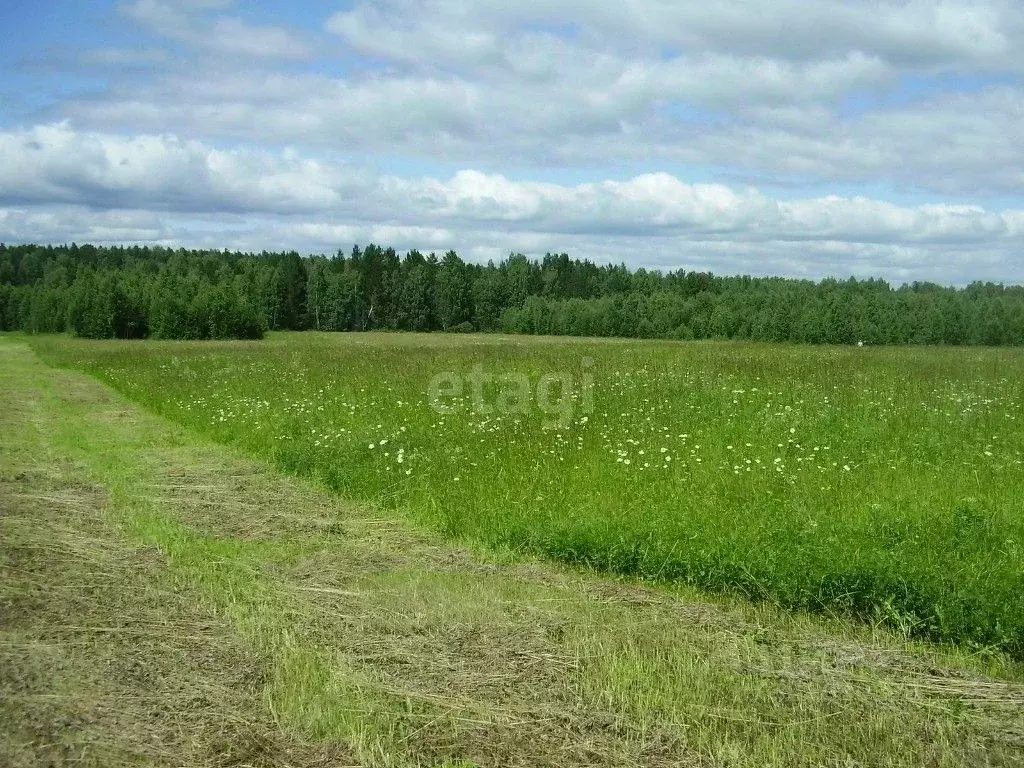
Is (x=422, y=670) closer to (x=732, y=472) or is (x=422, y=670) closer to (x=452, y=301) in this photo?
(x=732, y=472)

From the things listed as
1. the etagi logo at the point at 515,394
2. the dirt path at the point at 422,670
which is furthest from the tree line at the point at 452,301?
the dirt path at the point at 422,670

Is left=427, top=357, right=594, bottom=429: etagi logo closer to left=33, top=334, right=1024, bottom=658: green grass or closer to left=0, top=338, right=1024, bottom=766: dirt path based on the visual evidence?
left=33, top=334, right=1024, bottom=658: green grass

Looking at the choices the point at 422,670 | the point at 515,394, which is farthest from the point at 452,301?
the point at 422,670

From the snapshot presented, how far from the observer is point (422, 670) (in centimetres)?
550

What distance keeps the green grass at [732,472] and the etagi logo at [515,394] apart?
21cm

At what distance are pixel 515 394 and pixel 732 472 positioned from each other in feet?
23.1

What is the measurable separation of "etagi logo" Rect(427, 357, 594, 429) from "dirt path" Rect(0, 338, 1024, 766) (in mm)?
6272

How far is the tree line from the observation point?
233ft

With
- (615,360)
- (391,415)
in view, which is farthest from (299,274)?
(391,415)

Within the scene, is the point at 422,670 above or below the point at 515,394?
below

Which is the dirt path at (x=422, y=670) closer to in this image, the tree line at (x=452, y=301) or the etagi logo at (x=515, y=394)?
the etagi logo at (x=515, y=394)

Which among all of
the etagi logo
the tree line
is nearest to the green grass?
the etagi logo

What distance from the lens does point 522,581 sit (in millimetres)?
7352

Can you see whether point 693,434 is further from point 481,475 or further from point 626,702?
point 626,702
